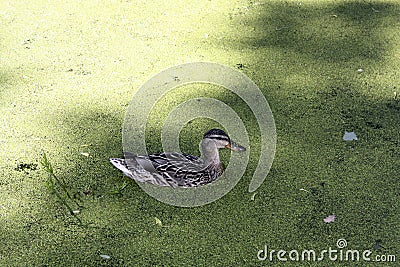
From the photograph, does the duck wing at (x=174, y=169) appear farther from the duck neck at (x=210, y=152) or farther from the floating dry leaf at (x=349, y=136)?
the floating dry leaf at (x=349, y=136)

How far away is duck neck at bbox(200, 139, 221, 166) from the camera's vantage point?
220 cm

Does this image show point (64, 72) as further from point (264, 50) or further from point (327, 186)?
point (327, 186)

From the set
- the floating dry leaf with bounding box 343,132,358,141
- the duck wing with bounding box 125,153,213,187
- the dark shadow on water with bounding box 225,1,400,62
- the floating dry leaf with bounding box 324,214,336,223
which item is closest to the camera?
the floating dry leaf with bounding box 324,214,336,223

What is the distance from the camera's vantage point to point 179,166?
7.11 ft

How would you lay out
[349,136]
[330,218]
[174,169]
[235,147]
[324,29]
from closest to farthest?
[330,218] < [174,169] < [235,147] < [349,136] < [324,29]

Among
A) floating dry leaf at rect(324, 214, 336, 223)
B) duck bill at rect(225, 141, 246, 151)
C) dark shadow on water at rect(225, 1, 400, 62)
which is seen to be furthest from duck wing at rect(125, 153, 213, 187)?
A: dark shadow on water at rect(225, 1, 400, 62)

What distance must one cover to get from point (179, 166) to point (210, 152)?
0.13m

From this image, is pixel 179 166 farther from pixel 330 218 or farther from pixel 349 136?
pixel 349 136

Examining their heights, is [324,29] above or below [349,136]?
above

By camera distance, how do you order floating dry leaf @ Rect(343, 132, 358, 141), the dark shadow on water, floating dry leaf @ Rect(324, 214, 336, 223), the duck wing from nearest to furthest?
floating dry leaf @ Rect(324, 214, 336, 223) → the duck wing → floating dry leaf @ Rect(343, 132, 358, 141) → the dark shadow on water

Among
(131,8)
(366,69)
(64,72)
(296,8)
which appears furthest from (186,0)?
(366,69)

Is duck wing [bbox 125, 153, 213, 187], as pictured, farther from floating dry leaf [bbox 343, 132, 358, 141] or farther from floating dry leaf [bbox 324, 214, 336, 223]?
floating dry leaf [bbox 343, 132, 358, 141]

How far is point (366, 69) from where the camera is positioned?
279 centimetres

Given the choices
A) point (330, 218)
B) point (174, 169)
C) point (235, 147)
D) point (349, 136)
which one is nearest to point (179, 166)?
point (174, 169)
